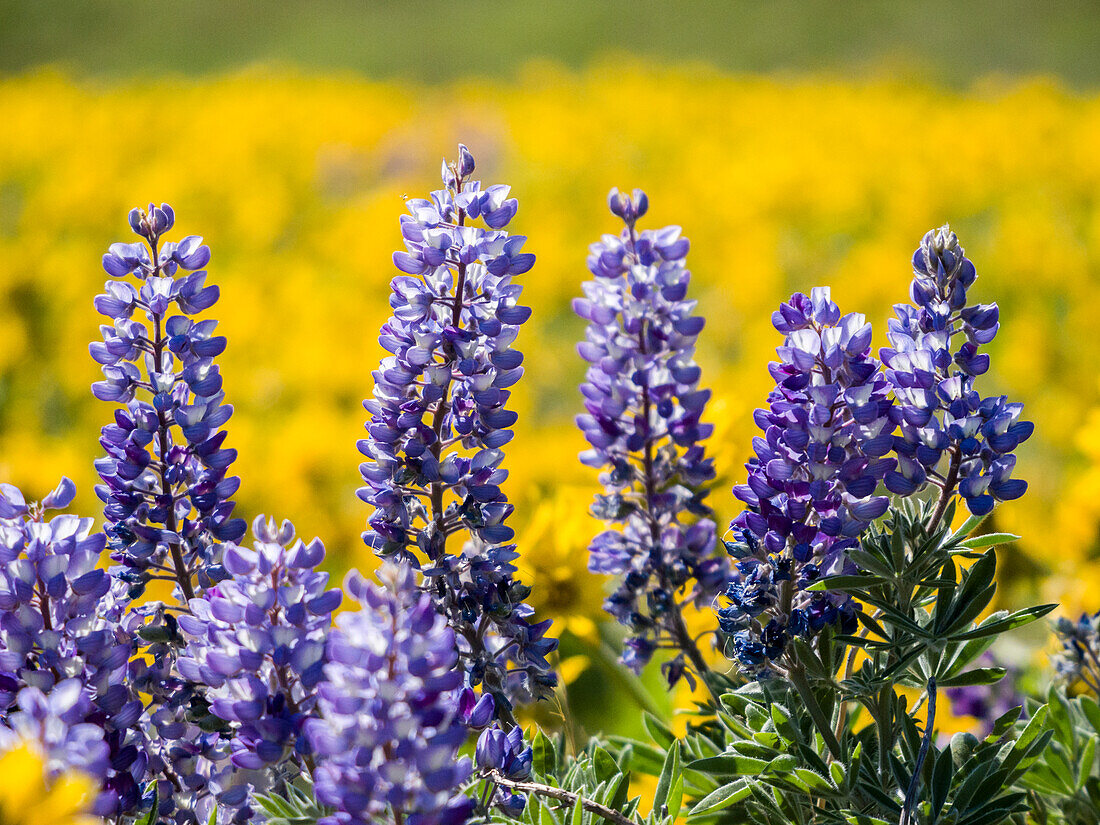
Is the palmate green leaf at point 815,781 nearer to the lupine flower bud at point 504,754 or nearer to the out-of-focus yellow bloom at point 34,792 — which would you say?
the lupine flower bud at point 504,754

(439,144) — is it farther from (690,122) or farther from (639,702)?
(639,702)

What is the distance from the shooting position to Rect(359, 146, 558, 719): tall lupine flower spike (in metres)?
0.70

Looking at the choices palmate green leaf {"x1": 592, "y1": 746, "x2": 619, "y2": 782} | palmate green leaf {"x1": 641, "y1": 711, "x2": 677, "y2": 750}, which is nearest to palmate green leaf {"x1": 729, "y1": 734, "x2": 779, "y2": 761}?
palmate green leaf {"x1": 592, "y1": 746, "x2": 619, "y2": 782}

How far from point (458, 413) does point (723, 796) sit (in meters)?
0.33

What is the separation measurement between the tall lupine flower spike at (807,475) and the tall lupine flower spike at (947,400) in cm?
2

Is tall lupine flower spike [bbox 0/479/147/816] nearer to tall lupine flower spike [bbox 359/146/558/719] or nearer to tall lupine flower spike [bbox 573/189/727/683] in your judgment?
tall lupine flower spike [bbox 359/146/558/719]

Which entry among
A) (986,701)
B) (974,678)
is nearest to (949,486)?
(974,678)

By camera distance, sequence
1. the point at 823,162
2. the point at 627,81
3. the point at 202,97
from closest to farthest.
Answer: the point at 823,162, the point at 202,97, the point at 627,81

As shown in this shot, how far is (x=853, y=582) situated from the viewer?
0.65 m

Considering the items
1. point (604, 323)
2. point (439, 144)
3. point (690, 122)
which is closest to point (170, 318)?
point (604, 323)

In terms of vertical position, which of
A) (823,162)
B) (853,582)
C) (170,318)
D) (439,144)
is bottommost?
(853,582)

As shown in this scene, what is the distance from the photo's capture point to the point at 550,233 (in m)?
3.79

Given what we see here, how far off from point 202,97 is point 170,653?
6.40 metres

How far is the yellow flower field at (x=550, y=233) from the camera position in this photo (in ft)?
7.04
